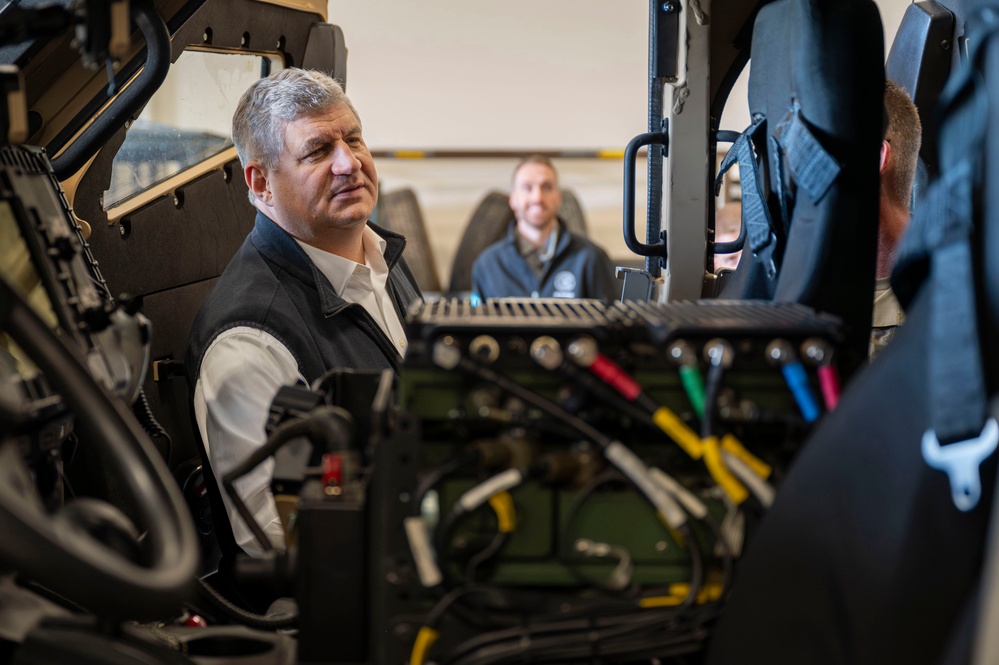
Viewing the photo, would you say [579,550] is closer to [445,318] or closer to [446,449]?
[446,449]

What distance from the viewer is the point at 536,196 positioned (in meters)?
5.67

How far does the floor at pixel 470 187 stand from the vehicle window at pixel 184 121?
3466 mm

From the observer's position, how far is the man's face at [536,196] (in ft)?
18.6

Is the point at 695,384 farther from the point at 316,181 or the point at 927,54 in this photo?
the point at 927,54

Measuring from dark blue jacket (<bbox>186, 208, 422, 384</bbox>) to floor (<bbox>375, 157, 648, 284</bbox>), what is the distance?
422 centimetres

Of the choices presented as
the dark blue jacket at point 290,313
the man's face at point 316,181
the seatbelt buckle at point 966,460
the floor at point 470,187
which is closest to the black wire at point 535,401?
the seatbelt buckle at point 966,460

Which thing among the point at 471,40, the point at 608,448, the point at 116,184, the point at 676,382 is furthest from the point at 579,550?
the point at 471,40

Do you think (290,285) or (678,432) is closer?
(678,432)

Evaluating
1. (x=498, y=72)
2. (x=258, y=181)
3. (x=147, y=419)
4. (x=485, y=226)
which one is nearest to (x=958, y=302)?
(x=147, y=419)

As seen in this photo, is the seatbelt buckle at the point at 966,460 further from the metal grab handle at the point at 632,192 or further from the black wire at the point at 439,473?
the metal grab handle at the point at 632,192

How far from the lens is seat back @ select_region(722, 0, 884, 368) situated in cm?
155

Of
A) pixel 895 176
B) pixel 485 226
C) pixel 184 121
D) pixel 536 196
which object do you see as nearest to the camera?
pixel 895 176

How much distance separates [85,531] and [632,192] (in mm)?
1797

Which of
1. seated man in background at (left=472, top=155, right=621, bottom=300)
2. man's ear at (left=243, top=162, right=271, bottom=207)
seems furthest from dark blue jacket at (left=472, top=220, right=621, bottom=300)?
man's ear at (left=243, top=162, right=271, bottom=207)
